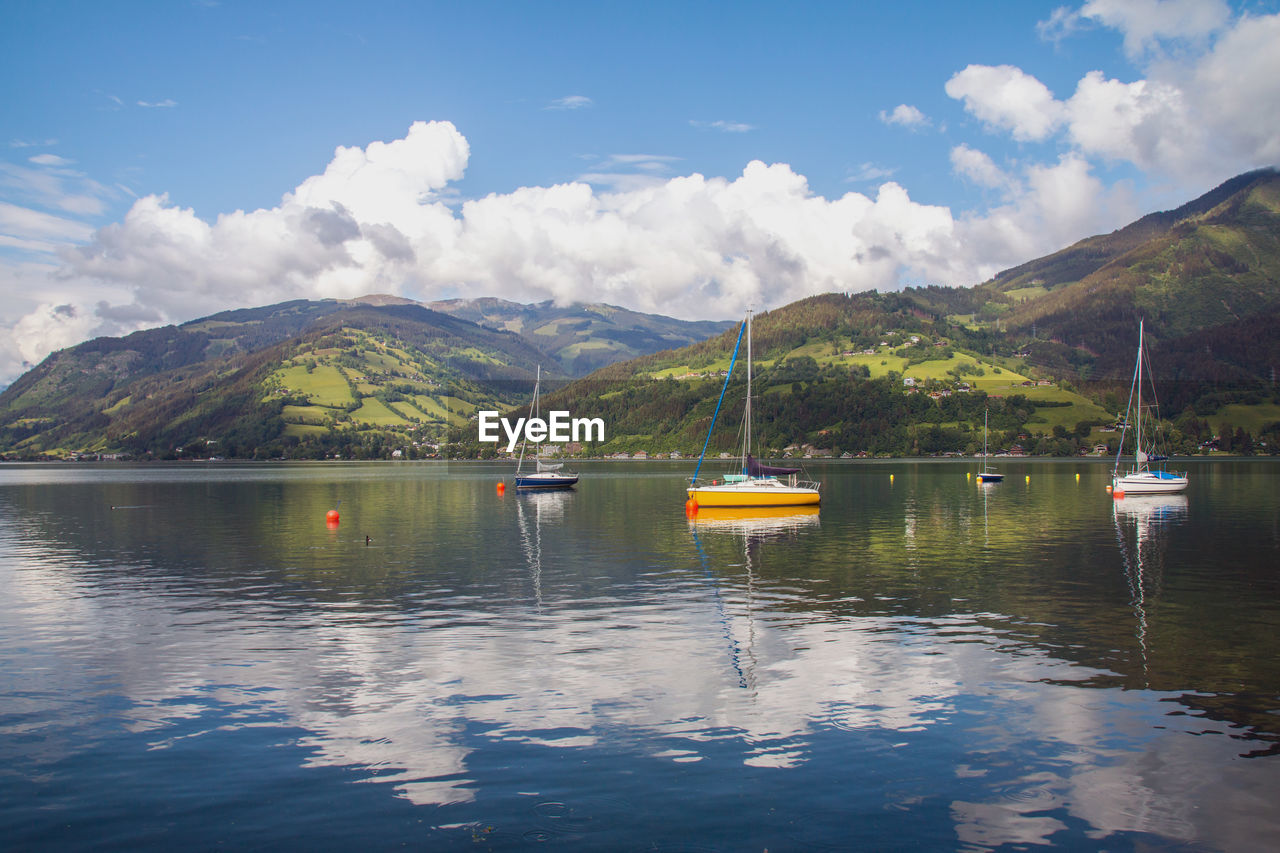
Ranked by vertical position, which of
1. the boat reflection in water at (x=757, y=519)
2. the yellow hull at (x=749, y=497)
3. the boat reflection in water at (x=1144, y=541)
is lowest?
the boat reflection in water at (x=1144, y=541)

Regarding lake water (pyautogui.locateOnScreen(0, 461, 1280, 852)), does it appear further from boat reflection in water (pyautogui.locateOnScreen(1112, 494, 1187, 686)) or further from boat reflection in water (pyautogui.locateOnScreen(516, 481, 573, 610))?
boat reflection in water (pyautogui.locateOnScreen(516, 481, 573, 610))

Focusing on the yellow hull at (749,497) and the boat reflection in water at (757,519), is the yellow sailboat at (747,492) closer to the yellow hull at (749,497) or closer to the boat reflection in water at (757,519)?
the yellow hull at (749,497)

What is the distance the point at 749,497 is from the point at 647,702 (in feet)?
174

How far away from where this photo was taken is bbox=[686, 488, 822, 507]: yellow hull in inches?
2761

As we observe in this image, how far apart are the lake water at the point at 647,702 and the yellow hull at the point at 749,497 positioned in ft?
78.8

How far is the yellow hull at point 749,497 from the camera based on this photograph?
70.1 metres

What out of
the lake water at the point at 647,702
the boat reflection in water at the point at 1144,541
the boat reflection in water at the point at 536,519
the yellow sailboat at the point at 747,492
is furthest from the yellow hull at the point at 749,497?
the lake water at the point at 647,702

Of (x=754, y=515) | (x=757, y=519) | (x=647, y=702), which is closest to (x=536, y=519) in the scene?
(x=754, y=515)

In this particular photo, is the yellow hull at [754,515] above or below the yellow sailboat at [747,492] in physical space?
below

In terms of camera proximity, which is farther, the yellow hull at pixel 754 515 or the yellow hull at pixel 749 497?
the yellow hull at pixel 749 497

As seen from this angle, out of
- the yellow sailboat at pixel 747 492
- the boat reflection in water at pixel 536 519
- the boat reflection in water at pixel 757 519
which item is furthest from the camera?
the yellow sailboat at pixel 747 492

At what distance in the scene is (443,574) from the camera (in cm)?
4050

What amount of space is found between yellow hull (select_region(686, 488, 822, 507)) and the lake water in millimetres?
24016

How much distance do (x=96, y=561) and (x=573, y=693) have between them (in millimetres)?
38133
